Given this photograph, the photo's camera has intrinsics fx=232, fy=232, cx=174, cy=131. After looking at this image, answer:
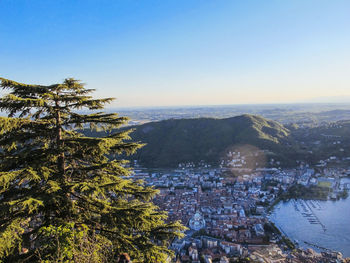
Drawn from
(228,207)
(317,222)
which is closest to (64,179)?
(228,207)

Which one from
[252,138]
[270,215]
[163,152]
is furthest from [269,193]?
[163,152]

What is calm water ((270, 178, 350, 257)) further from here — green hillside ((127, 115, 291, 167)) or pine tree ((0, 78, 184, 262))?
pine tree ((0, 78, 184, 262))

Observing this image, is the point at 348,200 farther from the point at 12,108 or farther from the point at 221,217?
the point at 12,108

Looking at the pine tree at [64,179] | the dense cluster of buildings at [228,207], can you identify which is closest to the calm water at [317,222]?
the dense cluster of buildings at [228,207]

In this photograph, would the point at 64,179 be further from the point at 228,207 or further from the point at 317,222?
the point at 317,222

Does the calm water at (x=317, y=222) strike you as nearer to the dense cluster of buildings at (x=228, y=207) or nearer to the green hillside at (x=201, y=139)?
the dense cluster of buildings at (x=228, y=207)

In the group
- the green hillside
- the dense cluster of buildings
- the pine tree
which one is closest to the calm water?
the dense cluster of buildings
